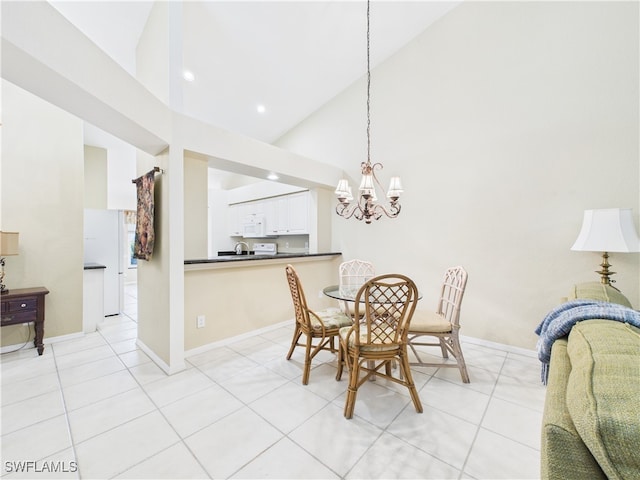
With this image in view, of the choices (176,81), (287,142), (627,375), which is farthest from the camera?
(287,142)

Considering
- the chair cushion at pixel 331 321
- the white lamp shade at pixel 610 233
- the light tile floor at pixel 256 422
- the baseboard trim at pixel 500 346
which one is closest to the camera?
the light tile floor at pixel 256 422

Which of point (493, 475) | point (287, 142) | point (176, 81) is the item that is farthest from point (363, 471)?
point (287, 142)

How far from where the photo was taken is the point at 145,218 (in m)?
2.65

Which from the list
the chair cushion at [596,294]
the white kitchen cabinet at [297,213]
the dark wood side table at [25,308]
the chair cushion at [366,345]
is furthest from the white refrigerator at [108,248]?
the chair cushion at [596,294]

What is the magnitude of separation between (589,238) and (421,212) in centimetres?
164

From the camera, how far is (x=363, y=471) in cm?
137

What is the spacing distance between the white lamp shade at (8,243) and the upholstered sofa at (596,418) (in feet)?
13.2

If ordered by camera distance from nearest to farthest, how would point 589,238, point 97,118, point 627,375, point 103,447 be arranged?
point 627,375
point 103,447
point 97,118
point 589,238

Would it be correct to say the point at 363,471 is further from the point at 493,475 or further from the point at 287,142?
the point at 287,142

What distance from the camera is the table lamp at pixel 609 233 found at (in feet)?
6.55

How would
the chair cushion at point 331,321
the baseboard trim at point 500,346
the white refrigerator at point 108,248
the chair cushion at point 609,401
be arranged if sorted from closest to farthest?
1. the chair cushion at point 609,401
2. the chair cushion at point 331,321
3. the baseboard trim at point 500,346
4. the white refrigerator at point 108,248

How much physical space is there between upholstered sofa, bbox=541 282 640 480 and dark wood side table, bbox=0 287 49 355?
4.14 meters

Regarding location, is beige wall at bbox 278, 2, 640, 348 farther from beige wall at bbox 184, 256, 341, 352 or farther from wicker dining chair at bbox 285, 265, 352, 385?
wicker dining chair at bbox 285, 265, 352, 385

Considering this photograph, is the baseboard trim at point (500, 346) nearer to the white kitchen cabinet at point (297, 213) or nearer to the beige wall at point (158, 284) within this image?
the white kitchen cabinet at point (297, 213)
